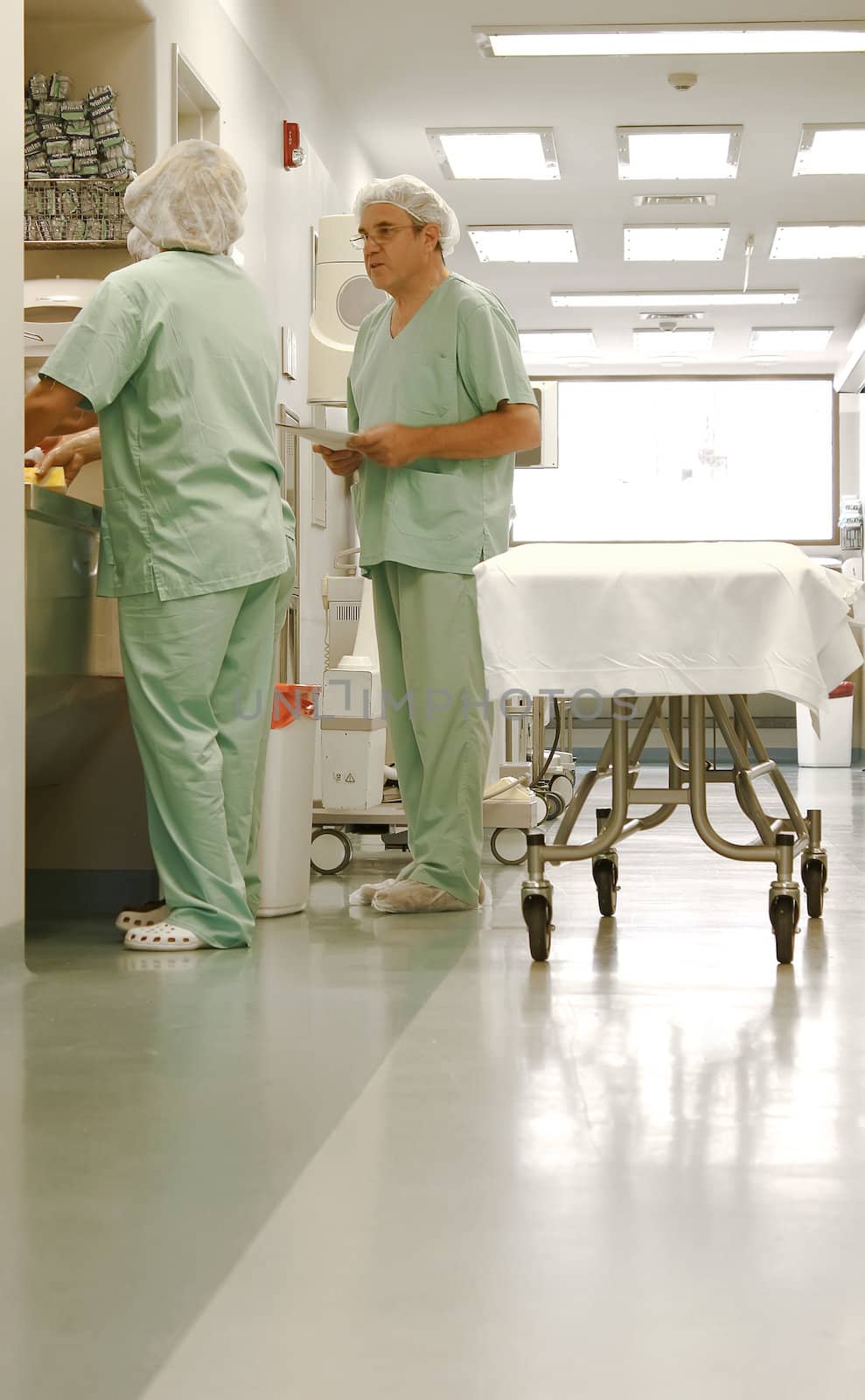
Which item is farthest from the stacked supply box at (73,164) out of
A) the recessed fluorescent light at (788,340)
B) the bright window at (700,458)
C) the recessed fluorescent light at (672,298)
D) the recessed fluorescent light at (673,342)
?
the bright window at (700,458)

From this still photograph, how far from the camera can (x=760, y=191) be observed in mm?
7777

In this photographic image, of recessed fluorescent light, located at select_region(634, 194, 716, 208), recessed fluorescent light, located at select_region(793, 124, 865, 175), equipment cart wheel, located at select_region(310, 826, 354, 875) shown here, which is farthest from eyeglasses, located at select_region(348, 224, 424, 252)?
recessed fluorescent light, located at select_region(634, 194, 716, 208)

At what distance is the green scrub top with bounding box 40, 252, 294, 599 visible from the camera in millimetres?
2738

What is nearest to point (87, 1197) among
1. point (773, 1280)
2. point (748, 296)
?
point (773, 1280)

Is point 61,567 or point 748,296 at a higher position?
point 748,296

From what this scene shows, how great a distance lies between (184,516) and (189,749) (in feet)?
1.41

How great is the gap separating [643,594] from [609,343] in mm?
9089

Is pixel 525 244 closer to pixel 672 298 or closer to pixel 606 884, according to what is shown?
pixel 672 298

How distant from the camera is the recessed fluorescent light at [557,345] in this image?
35.8 ft

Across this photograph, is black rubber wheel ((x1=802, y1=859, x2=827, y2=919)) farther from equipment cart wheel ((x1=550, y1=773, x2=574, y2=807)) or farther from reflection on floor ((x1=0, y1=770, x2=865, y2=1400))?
equipment cart wheel ((x1=550, y1=773, x2=574, y2=807))

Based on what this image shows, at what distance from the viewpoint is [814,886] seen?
3.12 m

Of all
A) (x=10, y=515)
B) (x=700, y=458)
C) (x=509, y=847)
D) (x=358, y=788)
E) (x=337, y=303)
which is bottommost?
(x=509, y=847)

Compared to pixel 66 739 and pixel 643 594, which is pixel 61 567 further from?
pixel 643 594

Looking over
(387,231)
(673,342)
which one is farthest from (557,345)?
(387,231)
